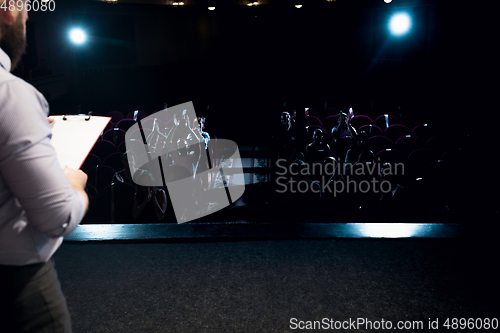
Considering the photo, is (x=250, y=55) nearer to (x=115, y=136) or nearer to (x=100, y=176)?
(x=115, y=136)

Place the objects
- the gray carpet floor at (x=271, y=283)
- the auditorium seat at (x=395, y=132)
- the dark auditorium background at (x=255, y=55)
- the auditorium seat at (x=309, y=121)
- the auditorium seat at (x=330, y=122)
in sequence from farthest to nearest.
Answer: the dark auditorium background at (x=255, y=55)
the auditorium seat at (x=330, y=122)
the auditorium seat at (x=309, y=121)
the auditorium seat at (x=395, y=132)
the gray carpet floor at (x=271, y=283)

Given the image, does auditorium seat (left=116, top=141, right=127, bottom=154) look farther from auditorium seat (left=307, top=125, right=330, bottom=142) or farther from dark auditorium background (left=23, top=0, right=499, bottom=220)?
dark auditorium background (left=23, top=0, right=499, bottom=220)

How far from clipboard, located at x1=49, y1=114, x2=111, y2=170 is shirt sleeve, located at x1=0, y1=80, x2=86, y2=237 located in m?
0.23

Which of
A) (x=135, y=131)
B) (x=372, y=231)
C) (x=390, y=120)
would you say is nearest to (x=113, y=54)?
(x=135, y=131)

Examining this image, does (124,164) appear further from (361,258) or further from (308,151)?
(361,258)

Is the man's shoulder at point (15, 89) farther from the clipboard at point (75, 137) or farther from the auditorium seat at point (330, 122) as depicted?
the auditorium seat at point (330, 122)

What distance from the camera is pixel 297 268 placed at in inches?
98.1

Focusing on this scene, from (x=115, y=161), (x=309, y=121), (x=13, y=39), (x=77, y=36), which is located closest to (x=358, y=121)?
(x=309, y=121)

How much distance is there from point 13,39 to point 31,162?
27 cm

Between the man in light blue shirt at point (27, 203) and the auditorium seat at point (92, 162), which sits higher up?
the man in light blue shirt at point (27, 203)

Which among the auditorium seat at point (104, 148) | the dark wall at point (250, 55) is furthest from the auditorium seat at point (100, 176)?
the dark wall at point (250, 55)

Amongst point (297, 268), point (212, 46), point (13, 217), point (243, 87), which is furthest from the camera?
point (212, 46)

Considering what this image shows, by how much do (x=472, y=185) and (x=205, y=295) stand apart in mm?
3216

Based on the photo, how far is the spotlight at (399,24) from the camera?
39.2ft
